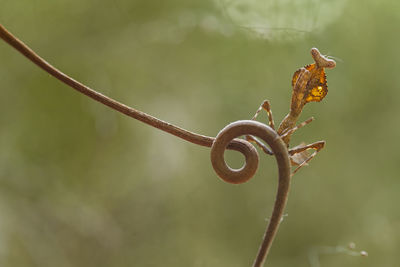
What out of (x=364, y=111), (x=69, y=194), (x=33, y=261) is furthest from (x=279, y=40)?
(x=33, y=261)

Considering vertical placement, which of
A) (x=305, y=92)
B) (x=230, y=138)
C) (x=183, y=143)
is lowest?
(x=230, y=138)

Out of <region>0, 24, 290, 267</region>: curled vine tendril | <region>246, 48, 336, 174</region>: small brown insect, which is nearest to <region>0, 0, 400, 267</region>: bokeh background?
<region>246, 48, 336, 174</region>: small brown insect

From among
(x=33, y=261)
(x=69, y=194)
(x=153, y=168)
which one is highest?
(x=153, y=168)

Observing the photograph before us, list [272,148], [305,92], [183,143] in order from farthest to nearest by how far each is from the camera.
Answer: [183,143]
[305,92]
[272,148]

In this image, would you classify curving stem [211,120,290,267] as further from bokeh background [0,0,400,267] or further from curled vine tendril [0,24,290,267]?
bokeh background [0,0,400,267]

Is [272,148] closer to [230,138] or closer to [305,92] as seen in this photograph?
[230,138]

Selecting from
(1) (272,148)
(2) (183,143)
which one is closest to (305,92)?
(1) (272,148)

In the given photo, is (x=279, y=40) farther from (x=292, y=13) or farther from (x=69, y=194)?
(x=69, y=194)

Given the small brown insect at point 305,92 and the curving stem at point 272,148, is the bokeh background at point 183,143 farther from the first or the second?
the curving stem at point 272,148
